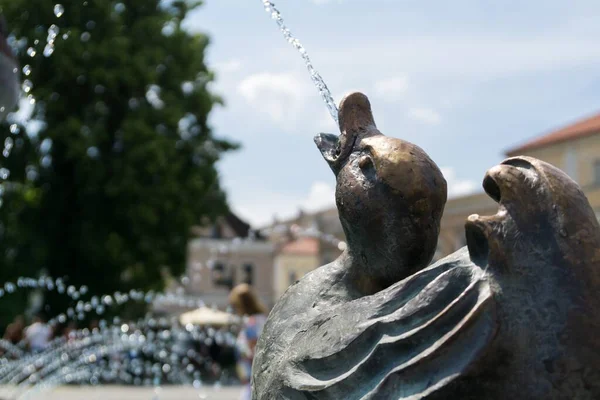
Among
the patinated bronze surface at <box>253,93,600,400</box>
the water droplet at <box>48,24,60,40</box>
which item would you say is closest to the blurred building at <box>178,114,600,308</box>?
the water droplet at <box>48,24,60,40</box>

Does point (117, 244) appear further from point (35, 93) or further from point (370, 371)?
point (370, 371)

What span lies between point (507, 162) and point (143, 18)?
21207 millimetres

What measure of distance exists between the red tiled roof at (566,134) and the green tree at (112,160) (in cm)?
2162

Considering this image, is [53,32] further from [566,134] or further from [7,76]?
[566,134]

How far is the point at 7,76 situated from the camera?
4.57 metres

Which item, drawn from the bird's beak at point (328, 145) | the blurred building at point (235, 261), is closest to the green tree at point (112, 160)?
the bird's beak at point (328, 145)

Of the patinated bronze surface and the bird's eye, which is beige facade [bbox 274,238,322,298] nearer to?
the bird's eye

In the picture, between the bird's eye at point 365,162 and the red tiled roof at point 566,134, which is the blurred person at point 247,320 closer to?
the bird's eye at point 365,162

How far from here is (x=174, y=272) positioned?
2241cm

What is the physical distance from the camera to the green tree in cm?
2052

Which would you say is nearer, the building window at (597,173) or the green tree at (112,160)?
the green tree at (112,160)

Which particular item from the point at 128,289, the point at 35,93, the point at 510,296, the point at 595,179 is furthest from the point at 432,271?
the point at 595,179

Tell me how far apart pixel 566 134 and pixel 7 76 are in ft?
126

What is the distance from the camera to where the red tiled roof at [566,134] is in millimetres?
38594
